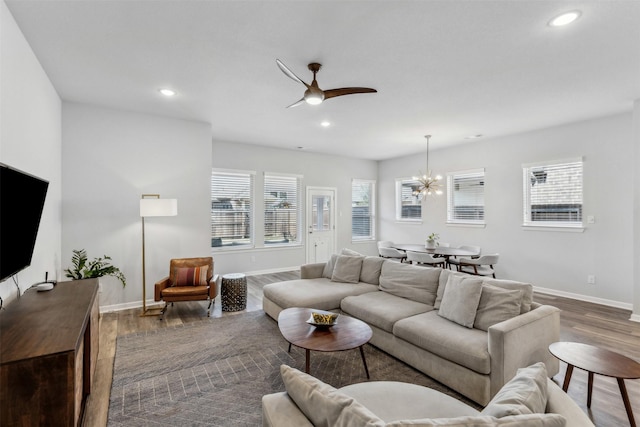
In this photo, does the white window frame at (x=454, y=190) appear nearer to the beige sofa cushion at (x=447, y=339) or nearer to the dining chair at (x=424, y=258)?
the dining chair at (x=424, y=258)

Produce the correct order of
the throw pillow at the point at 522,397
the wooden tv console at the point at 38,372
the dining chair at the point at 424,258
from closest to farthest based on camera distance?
the throw pillow at the point at 522,397 → the wooden tv console at the point at 38,372 → the dining chair at the point at 424,258

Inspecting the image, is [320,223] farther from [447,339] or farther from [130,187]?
[447,339]

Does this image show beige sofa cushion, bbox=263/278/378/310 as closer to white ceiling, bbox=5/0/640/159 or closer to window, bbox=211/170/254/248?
white ceiling, bbox=5/0/640/159

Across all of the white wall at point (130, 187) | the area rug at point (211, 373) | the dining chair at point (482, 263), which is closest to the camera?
the area rug at point (211, 373)

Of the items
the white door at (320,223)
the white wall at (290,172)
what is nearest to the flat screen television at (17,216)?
the white wall at (290,172)

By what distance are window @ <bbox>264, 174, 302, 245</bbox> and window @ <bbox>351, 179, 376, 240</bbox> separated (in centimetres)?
183

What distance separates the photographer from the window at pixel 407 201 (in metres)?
7.79

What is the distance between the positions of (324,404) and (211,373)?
2080 millimetres

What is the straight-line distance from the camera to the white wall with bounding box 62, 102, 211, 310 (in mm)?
4184

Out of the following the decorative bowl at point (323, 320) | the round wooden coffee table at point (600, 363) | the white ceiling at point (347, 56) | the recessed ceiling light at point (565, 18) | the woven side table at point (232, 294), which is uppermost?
the white ceiling at point (347, 56)

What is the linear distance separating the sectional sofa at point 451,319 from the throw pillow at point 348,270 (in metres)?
0.25

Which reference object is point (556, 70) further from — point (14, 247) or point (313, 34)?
point (14, 247)

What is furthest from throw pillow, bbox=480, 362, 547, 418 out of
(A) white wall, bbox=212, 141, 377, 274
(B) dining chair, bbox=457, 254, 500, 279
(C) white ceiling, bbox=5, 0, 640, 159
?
(A) white wall, bbox=212, 141, 377, 274

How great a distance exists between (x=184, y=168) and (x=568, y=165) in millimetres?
6447
